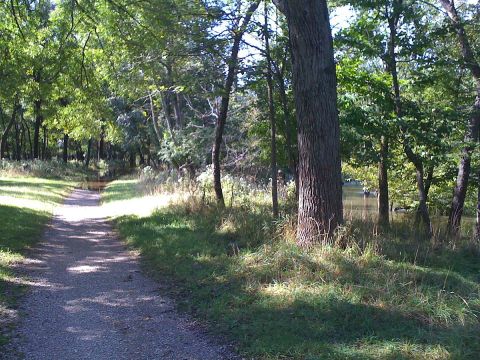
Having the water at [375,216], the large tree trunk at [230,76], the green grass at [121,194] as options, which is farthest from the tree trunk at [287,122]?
the green grass at [121,194]

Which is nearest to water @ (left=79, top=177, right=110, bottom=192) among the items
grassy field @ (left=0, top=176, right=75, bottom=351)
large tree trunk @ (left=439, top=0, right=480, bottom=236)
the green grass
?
the green grass

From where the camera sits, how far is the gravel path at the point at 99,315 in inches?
183

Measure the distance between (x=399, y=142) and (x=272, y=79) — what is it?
327 cm

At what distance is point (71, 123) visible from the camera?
16.9 meters

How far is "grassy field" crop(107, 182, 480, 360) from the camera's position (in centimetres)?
444

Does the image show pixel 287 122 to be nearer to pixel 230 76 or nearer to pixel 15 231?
pixel 230 76

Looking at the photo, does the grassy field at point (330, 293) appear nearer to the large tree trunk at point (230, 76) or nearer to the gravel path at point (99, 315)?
the gravel path at point (99, 315)

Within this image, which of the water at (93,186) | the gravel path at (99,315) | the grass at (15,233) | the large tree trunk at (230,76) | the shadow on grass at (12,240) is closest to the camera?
the gravel path at (99,315)

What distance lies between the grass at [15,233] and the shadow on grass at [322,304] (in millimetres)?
2132

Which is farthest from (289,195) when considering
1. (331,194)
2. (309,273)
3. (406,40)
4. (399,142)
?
(309,273)

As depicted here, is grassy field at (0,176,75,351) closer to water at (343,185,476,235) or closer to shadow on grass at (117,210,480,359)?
shadow on grass at (117,210,480,359)

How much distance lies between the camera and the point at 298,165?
8.42 metres

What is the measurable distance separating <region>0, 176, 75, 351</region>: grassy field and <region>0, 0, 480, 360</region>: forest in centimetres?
8

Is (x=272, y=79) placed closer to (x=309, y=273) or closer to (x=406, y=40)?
(x=406, y=40)
